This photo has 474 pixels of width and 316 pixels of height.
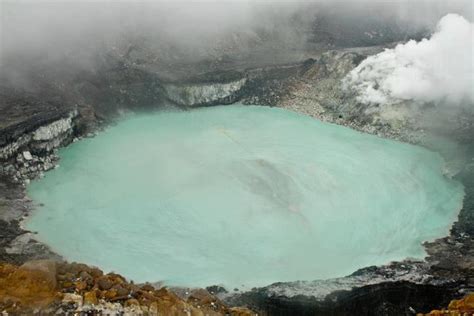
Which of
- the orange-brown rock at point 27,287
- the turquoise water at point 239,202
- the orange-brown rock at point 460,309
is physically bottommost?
the orange-brown rock at point 27,287

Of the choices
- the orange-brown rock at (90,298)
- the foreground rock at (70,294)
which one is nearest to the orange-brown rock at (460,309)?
the foreground rock at (70,294)

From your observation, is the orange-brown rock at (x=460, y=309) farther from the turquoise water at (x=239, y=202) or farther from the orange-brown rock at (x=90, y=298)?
the orange-brown rock at (x=90, y=298)

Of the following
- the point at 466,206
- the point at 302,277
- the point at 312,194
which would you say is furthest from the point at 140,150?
the point at 466,206

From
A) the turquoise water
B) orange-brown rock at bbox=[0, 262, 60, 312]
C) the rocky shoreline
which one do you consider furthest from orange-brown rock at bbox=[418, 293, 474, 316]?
orange-brown rock at bbox=[0, 262, 60, 312]

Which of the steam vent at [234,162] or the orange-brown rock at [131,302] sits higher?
the steam vent at [234,162]

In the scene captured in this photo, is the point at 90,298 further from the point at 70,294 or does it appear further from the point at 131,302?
the point at 131,302

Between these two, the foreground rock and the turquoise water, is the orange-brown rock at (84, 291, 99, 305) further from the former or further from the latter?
the turquoise water
